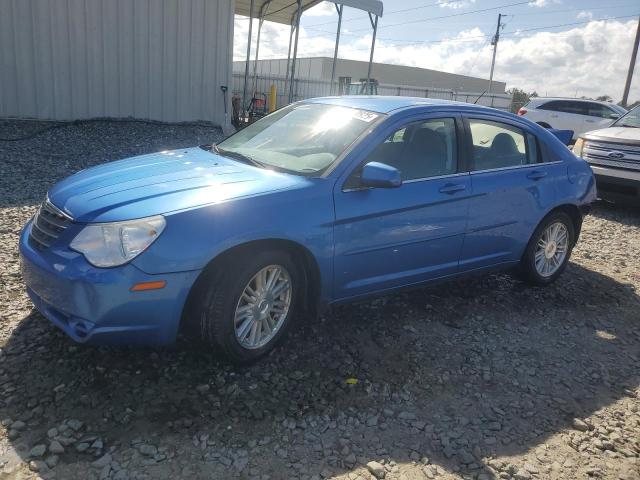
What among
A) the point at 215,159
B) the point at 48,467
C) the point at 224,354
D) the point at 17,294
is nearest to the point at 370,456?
the point at 224,354

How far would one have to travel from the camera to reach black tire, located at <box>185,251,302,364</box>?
285 centimetres

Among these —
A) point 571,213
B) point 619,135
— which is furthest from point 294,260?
point 619,135

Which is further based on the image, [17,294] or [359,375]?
[17,294]

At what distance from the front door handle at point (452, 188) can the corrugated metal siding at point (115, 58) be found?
31.9 feet

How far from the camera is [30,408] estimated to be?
8.57 ft

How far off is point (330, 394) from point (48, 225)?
6.13ft

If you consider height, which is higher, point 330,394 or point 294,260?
point 294,260

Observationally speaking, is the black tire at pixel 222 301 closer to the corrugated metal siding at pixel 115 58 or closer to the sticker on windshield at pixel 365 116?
the sticker on windshield at pixel 365 116

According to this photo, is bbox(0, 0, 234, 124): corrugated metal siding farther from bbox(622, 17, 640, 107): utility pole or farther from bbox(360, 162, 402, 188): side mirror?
bbox(622, 17, 640, 107): utility pole

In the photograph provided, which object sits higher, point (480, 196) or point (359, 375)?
point (480, 196)

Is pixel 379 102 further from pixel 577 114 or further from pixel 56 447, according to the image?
pixel 577 114

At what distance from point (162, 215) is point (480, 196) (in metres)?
2.42

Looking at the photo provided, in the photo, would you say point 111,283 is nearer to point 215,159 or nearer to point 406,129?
point 215,159

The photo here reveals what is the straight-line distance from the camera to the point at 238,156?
374 centimetres
